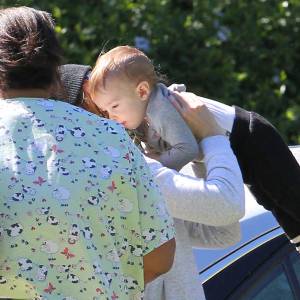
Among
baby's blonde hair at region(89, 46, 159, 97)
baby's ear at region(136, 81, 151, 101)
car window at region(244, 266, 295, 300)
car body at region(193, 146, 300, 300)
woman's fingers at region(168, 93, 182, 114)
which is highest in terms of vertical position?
baby's blonde hair at region(89, 46, 159, 97)

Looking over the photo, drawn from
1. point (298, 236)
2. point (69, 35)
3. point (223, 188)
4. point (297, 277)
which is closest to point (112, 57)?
point (223, 188)

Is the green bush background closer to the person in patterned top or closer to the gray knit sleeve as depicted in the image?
the gray knit sleeve

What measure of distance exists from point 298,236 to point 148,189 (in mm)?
705

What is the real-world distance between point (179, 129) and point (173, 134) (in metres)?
0.02

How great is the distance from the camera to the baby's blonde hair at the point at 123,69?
107 inches

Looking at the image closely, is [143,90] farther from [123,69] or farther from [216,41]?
[216,41]

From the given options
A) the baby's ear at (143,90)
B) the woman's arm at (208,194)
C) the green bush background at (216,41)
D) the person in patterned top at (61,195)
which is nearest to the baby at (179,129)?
the baby's ear at (143,90)

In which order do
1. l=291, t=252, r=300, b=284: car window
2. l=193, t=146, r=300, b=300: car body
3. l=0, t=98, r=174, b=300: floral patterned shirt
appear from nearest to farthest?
l=0, t=98, r=174, b=300: floral patterned shirt < l=193, t=146, r=300, b=300: car body < l=291, t=252, r=300, b=284: car window

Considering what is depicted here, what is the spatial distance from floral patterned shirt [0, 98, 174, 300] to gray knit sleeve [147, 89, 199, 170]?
39 cm

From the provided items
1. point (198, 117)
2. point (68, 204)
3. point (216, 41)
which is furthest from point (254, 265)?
point (216, 41)

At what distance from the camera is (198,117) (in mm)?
2705

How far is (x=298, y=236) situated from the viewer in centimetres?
283

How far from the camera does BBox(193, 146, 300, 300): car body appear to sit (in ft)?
9.70

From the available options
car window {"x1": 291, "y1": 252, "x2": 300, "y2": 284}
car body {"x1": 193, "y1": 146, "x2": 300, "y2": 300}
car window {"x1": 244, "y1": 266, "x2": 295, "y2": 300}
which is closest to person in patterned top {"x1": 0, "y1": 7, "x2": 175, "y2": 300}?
car body {"x1": 193, "y1": 146, "x2": 300, "y2": 300}
